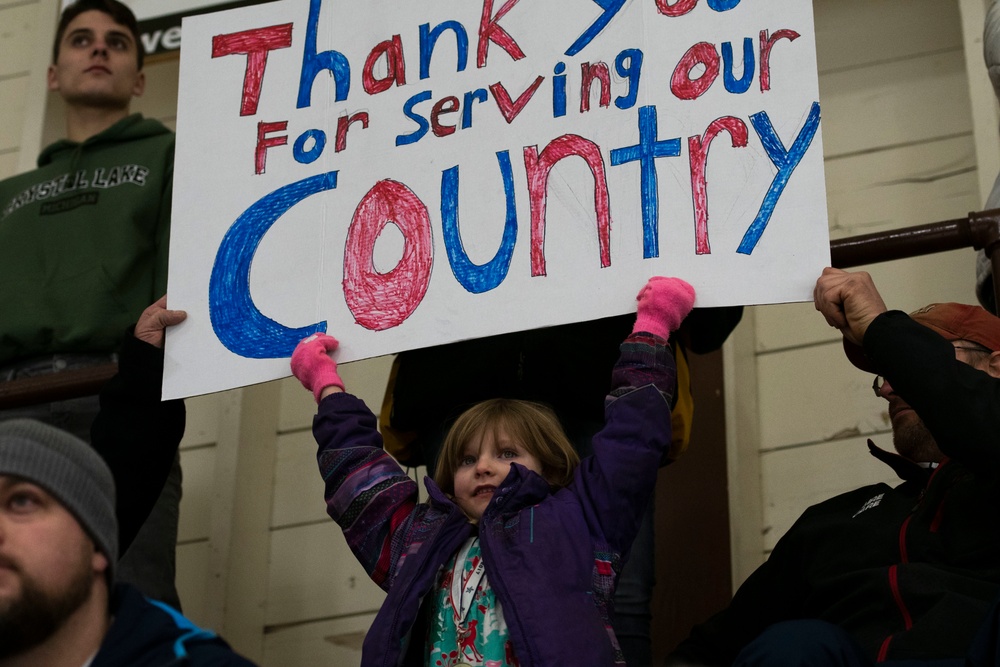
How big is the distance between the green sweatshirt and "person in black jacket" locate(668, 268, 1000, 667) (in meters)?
1.49

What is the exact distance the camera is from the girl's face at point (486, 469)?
8.87ft

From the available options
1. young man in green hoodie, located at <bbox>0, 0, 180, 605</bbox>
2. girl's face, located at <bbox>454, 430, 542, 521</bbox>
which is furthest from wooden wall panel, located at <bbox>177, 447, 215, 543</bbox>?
girl's face, located at <bbox>454, 430, 542, 521</bbox>

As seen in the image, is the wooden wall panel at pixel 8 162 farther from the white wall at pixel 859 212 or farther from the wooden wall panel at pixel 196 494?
the white wall at pixel 859 212

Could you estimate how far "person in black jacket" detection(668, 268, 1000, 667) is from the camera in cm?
241

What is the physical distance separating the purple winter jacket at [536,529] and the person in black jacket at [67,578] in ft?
1.35

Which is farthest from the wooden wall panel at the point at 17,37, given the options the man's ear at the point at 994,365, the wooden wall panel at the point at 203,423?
the man's ear at the point at 994,365

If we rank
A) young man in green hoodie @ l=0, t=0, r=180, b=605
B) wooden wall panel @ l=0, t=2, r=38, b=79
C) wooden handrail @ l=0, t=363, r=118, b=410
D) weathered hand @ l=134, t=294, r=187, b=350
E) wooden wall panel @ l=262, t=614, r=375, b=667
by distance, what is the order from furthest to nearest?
1. wooden wall panel @ l=0, t=2, r=38, b=79
2. wooden wall panel @ l=262, t=614, r=375, b=667
3. young man in green hoodie @ l=0, t=0, r=180, b=605
4. wooden handrail @ l=0, t=363, r=118, b=410
5. weathered hand @ l=134, t=294, r=187, b=350

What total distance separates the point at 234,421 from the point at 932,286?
1730 millimetres

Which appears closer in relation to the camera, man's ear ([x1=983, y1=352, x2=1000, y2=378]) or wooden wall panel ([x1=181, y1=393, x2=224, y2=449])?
man's ear ([x1=983, y1=352, x2=1000, y2=378])

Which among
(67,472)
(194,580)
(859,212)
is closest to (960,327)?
(859,212)

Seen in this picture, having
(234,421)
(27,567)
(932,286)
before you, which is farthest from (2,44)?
(27,567)

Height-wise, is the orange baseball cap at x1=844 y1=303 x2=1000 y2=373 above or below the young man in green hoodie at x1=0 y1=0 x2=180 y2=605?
below

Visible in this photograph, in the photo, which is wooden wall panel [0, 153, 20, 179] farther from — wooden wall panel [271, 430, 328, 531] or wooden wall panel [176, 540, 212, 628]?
wooden wall panel [176, 540, 212, 628]

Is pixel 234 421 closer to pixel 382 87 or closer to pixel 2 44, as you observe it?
pixel 382 87
